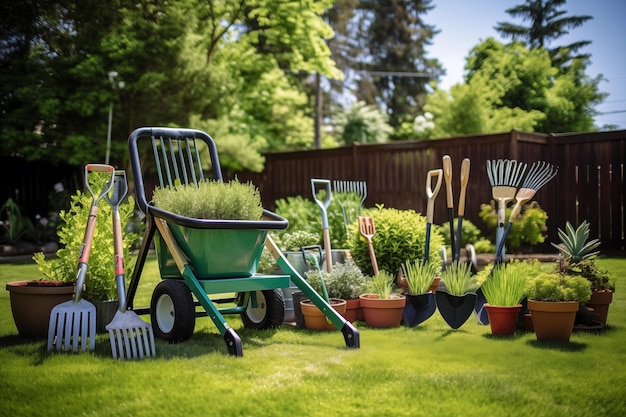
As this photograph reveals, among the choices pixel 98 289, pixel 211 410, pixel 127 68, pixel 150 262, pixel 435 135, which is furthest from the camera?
pixel 435 135

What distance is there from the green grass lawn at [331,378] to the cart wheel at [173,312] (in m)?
0.07

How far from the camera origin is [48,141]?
29.3ft

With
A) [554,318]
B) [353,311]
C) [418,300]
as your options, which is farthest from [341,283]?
[554,318]

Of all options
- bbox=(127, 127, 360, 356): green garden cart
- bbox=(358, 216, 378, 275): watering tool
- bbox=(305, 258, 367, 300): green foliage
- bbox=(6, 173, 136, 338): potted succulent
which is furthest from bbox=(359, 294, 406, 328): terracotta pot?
bbox=(6, 173, 136, 338): potted succulent

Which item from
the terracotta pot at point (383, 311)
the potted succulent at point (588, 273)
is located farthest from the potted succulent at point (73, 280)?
the potted succulent at point (588, 273)

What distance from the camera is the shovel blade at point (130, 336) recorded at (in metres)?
2.81

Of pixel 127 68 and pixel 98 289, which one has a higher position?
pixel 127 68

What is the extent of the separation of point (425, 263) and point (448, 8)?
2556 mm

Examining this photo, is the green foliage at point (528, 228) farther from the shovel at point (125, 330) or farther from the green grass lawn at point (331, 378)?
the shovel at point (125, 330)

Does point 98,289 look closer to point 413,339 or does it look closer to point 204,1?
point 413,339

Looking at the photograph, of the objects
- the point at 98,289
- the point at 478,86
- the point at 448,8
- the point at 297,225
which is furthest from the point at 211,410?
the point at 478,86

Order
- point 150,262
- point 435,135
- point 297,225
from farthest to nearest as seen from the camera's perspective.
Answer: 1. point 435,135
2. point 150,262
3. point 297,225

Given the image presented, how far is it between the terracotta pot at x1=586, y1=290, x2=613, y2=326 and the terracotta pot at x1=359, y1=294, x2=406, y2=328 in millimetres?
983

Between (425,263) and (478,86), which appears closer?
(425,263)
